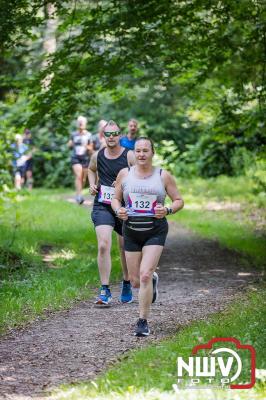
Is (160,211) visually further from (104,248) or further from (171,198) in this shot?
(104,248)

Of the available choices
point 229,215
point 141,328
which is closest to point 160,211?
point 141,328

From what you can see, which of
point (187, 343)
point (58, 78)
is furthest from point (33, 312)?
point (58, 78)

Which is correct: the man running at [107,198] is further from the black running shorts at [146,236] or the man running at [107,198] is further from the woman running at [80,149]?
the woman running at [80,149]

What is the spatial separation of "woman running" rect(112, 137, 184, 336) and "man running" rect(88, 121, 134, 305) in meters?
1.54

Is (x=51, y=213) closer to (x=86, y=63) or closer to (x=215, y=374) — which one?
(x=86, y=63)

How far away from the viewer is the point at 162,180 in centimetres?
821

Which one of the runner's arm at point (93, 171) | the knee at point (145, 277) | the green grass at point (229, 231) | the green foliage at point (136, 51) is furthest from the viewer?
the green grass at point (229, 231)

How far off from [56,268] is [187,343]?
545 centimetres

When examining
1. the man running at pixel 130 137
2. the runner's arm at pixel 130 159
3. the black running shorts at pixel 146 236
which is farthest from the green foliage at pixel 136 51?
the black running shorts at pixel 146 236

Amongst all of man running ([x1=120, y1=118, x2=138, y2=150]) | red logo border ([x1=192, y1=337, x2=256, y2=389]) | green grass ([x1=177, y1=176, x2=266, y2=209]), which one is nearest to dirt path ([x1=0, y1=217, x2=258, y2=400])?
red logo border ([x1=192, y1=337, x2=256, y2=389])

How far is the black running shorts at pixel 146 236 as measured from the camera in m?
8.14

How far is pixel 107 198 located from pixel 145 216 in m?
1.86

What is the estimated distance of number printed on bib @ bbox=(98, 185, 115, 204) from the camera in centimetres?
991

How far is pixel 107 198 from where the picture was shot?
390 inches
